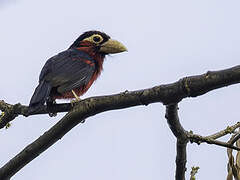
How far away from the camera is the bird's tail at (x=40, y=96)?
4248 millimetres

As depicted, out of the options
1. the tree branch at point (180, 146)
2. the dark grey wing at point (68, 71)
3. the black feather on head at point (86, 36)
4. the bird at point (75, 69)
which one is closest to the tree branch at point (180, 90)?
the tree branch at point (180, 146)

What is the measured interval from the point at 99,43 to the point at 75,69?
1.13m

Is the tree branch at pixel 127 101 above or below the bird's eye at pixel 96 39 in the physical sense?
below

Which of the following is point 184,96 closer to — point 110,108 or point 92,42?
point 110,108

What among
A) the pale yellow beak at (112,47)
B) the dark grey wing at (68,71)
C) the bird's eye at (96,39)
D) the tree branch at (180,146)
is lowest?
the tree branch at (180,146)

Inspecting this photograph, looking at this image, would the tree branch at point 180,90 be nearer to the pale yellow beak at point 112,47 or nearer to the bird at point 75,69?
the bird at point 75,69

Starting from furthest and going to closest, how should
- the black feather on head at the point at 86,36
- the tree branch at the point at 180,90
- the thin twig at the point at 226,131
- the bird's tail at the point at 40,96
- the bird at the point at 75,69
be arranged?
the black feather on head at the point at 86,36, the bird at the point at 75,69, the bird's tail at the point at 40,96, the thin twig at the point at 226,131, the tree branch at the point at 180,90

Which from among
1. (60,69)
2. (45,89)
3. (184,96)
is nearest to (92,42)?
(60,69)

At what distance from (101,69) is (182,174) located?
325 centimetres

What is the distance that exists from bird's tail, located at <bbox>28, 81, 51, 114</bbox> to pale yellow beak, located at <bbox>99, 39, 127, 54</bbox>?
145 centimetres

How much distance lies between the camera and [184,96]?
284 centimetres

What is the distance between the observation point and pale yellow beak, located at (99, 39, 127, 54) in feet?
21.2

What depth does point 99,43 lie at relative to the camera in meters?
6.68

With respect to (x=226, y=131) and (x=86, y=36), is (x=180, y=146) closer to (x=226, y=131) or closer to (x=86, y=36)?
(x=226, y=131)
